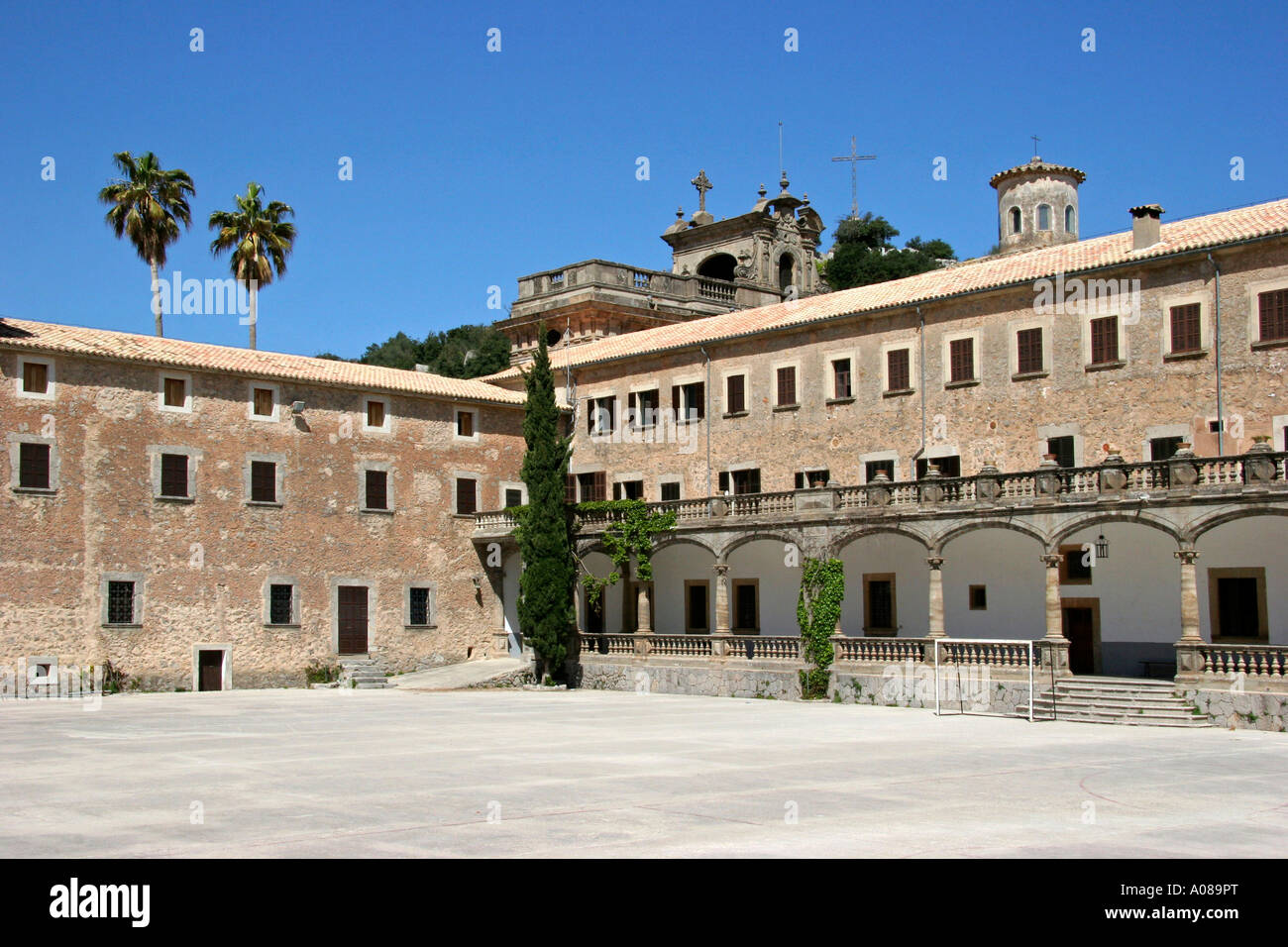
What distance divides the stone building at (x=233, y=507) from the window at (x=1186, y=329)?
21.0 m

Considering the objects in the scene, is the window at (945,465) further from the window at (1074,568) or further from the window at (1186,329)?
the window at (1186,329)

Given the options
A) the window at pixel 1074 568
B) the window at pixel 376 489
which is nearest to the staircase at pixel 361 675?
the window at pixel 376 489

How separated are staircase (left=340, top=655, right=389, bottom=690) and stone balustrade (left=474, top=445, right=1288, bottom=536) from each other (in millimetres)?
9512

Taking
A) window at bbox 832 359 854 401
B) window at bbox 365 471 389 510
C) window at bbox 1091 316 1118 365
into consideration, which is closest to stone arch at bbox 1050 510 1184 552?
window at bbox 1091 316 1118 365

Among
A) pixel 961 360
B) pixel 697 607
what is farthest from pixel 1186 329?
pixel 697 607

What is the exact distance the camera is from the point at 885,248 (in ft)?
348

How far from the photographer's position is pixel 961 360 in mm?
34500

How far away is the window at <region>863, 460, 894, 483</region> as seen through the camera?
117 ft

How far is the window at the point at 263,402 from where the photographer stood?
37938 millimetres

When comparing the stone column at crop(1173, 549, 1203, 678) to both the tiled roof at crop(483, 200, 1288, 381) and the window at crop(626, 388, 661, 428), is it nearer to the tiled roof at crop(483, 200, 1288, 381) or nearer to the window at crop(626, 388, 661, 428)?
the tiled roof at crop(483, 200, 1288, 381)

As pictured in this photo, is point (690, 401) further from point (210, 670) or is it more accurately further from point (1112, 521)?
point (210, 670)

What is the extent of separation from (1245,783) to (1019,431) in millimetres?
17515
